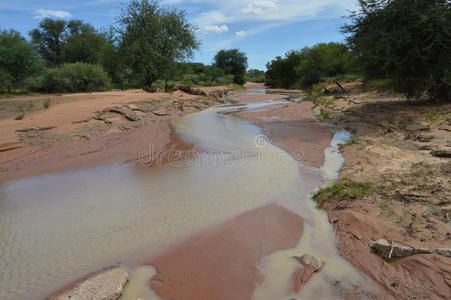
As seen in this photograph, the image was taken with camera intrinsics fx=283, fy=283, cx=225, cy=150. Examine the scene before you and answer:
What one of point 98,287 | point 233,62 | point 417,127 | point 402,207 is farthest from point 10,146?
point 233,62

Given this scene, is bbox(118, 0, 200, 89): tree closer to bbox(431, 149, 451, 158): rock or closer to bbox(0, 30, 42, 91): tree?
bbox(0, 30, 42, 91): tree

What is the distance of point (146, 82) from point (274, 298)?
30.0m

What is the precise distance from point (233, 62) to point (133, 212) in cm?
7198

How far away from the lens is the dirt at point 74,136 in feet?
28.1

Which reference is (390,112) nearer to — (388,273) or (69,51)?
(388,273)

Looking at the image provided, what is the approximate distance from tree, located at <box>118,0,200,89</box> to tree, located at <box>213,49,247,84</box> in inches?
1704

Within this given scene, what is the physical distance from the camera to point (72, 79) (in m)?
23.6

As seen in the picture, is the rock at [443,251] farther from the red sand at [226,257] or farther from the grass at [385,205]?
the red sand at [226,257]

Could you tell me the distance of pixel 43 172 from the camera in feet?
25.7

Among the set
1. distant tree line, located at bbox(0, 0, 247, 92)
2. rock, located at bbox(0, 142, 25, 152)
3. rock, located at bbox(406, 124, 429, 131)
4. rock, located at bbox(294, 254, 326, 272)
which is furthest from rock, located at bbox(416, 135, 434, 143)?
distant tree line, located at bbox(0, 0, 247, 92)

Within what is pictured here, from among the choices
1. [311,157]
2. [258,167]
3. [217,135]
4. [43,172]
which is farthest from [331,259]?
[217,135]

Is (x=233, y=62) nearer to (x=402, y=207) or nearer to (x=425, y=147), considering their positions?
(x=425, y=147)

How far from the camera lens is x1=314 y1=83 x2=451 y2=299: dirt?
3.26 meters

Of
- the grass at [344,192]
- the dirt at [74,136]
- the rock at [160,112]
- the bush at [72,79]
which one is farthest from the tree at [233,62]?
the grass at [344,192]
